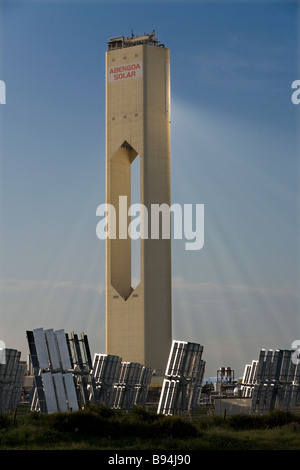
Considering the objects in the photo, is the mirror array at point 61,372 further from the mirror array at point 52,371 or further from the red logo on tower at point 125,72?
the red logo on tower at point 125,72

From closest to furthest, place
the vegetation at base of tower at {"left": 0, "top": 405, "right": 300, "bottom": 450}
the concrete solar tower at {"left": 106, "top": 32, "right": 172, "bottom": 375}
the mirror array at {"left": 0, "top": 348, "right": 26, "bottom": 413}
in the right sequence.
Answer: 1. the vegetation at base of tower at {"left": 0, "top": 405, "right": 300, "bottom": 450}
2. the mirror array at {"left": 0, "top": 348, "right": 26, "bottom": 413}
3. the concrete solar tower at {"left": 106, "top": 32, "right": 172, "bottom": 375}

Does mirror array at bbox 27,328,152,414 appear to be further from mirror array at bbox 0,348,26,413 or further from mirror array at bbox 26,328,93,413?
mirror array at bbox 0,348,26,413

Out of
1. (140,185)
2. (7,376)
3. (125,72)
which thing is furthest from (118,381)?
(125,72)

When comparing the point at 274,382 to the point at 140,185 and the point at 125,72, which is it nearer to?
the point at 140,185

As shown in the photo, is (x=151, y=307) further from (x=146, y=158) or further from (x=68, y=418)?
(x=68, y=418)

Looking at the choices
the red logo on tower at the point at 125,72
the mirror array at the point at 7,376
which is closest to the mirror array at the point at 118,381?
the mirror array at the point at 7,376

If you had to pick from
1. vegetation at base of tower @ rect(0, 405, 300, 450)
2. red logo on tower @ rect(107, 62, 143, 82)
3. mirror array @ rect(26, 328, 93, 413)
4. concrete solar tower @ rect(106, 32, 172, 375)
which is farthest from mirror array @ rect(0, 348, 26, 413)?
red logo on tower @ rect(107, 62, 143, 82)
